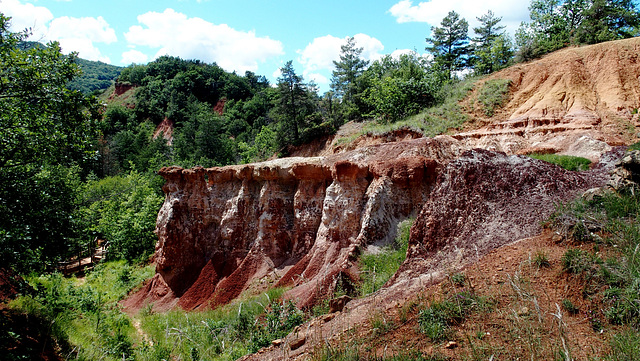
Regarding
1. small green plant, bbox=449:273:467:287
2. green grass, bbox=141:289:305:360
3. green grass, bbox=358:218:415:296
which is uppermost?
small green plant, bbox=449:273:467:287

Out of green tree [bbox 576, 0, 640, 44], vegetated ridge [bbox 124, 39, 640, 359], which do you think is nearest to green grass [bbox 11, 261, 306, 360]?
vegetated ridge [bbox 124, 39, 640, 359]

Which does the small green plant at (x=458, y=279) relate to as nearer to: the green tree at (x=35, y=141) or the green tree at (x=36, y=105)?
the green tree at (x=35, y=141)

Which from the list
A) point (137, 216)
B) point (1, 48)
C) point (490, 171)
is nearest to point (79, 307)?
point (1, 48)

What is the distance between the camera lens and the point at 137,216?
2531cm

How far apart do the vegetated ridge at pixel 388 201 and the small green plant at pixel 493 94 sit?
3.28 ft

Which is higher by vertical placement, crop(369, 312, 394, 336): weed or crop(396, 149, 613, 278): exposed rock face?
crop(396, 149, 613, 278): exposed rock face

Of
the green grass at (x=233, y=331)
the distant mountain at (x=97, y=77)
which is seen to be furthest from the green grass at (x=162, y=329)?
the distant mountain at (x=97, y=77)

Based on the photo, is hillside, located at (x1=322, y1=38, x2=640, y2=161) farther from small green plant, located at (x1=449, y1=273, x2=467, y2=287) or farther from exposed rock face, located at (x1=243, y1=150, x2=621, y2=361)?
small green plant, located at (x1=449, y1=273, x2=467, y2=287)

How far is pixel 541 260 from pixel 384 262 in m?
4.29

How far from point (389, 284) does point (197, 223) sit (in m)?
11.1

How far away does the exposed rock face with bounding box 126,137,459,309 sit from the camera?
9961 millimetres

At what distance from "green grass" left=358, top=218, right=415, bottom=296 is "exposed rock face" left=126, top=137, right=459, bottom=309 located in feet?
0.92

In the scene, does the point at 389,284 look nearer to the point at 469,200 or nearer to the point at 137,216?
the point at 469,200

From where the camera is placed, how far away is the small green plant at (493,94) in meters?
22.4
